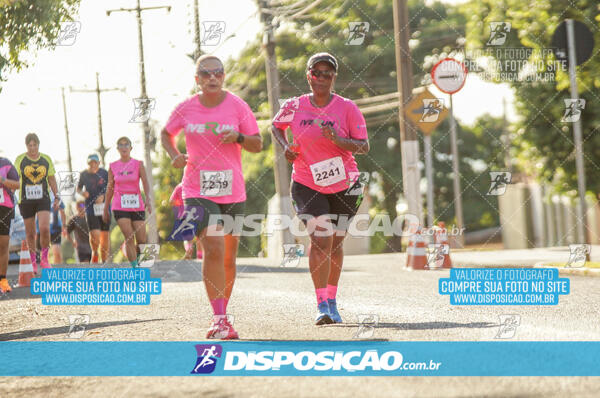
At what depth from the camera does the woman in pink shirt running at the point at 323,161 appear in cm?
611

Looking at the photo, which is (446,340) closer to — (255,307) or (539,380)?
(539,380)

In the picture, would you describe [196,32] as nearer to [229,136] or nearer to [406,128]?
[229,136]

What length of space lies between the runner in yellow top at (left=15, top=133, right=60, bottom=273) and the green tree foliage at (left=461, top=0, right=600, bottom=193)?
26.8ft

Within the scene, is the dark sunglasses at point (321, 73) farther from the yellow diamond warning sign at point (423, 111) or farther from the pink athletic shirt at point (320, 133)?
the yellow diamond warning sign at point (423, 111)

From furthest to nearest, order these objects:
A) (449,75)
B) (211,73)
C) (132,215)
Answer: (449,75) < (132,215) < (211,73)

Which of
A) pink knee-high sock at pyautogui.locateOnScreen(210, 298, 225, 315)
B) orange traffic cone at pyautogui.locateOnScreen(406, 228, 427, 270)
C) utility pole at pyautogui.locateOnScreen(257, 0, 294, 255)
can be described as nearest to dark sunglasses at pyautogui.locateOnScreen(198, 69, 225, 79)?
pink knee-high sock at pyautogui.locateOnScreen(210, 298, 225, 315)

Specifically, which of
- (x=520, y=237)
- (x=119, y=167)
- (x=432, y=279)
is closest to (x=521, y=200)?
(x=520, y=237)

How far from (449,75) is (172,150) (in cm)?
795

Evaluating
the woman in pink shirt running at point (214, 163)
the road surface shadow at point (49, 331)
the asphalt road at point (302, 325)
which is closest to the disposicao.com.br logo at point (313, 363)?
the asphalt road at point (302, 325)

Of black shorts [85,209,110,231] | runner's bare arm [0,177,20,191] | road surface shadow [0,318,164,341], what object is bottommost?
road surface shadow [0,318,164,341]

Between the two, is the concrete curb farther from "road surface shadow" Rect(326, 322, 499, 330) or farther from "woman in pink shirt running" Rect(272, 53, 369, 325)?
"woman in pink shirt running" Rect(272, 53, 369, 325)

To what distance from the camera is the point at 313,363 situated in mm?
4684

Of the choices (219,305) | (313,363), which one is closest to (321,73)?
(219,305)

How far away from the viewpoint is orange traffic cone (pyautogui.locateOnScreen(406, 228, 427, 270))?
44.5 feet
